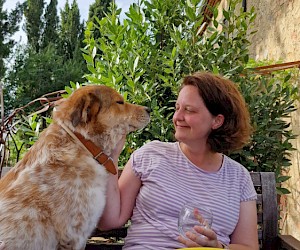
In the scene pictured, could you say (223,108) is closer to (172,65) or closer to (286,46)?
(172,65)

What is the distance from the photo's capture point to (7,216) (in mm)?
1499

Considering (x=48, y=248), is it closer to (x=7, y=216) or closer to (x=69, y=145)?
(x=7, y=216)

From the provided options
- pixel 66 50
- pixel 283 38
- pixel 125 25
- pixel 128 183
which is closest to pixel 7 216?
pixel 128 183

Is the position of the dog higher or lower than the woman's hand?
higher

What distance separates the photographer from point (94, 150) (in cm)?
170

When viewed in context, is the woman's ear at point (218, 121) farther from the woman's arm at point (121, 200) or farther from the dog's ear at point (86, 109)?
the dog's ear at point (86, 109)

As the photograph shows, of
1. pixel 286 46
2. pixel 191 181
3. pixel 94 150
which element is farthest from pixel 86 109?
pixel 286 46

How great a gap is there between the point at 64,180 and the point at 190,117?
646 millimetres

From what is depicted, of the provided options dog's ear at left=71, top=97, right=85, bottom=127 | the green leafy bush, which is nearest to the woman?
dog's ear at left=71, top=97, right=85, bottom=127

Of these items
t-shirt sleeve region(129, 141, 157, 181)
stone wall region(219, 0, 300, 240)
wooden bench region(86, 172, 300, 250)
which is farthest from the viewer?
stone wall region(219, 0, 300, 240)

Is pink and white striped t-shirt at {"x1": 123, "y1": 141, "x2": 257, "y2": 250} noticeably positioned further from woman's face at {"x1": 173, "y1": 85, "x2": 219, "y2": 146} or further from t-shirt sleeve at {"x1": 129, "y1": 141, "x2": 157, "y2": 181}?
woman's face at {"x1": 173, "y1": 85, "x2": 219, "y2": 146}

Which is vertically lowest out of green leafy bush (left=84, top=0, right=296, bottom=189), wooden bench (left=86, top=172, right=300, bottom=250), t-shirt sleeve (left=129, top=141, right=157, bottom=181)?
wooden bench (left=86, top=172, right=300, bottom=250)

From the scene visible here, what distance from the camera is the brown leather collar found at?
5.56 feet

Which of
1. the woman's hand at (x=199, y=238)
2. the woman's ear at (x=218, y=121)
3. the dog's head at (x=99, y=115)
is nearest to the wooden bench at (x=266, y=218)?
the woman's ear at (x=218, y=121)
